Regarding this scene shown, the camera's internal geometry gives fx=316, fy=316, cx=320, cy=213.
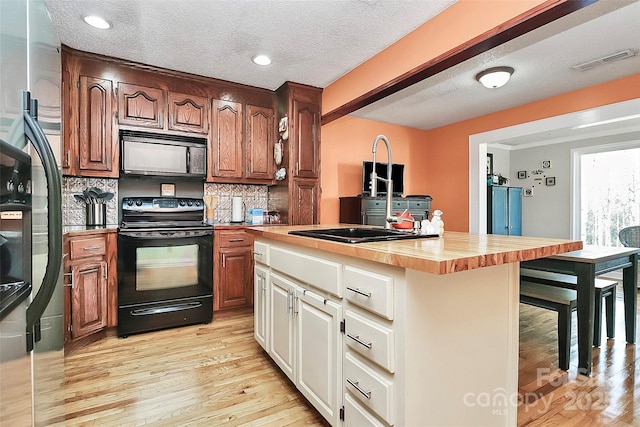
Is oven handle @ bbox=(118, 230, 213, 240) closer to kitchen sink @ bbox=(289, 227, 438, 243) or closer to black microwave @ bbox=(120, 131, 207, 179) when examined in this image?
black microwave @ bbox=(120, 131, 207, 179)

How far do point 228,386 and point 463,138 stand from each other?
15.2 ft

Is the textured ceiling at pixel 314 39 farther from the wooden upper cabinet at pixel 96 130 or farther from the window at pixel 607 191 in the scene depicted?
the window at pixel 607 191

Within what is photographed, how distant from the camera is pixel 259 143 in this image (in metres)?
3.76

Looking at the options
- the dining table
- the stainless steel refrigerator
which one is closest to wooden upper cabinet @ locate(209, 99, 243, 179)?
the stainless steel refrigerator

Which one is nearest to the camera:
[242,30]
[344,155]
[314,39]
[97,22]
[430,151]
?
[97,22]

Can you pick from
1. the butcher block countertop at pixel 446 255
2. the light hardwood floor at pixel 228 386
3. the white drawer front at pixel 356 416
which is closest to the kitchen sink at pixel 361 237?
the butcher block countertop at pixel 446 255

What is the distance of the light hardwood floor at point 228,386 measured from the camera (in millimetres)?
1663

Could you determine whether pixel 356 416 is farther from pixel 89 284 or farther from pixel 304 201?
pixel 304 201

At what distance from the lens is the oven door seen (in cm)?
273

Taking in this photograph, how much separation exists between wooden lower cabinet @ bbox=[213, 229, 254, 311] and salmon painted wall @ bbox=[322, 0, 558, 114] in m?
1.87

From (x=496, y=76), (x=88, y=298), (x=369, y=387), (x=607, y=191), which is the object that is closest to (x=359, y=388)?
(x=369, y=387)

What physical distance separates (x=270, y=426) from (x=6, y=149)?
1566 millimetres

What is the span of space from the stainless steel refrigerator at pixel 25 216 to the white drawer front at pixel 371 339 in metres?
1.01

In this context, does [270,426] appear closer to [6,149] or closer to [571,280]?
[6,149]
